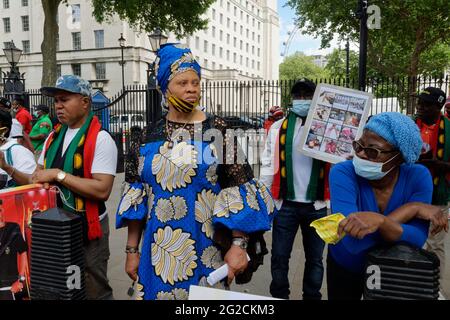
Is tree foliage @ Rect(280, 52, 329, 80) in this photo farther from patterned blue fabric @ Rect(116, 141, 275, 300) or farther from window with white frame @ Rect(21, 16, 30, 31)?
patterned blue fabric @ Rect(116, 141, 275, 300)

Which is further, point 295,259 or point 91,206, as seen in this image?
point 295,259

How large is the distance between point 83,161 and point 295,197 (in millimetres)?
1719

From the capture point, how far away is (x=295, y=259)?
4840 mm

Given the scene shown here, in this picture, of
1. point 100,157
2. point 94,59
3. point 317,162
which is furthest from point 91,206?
point 94,59

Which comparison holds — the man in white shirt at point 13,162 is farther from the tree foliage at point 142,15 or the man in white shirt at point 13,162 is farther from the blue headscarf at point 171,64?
the tree foliage at point 142,15

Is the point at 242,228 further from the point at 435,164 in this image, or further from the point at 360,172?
the point at 435,164

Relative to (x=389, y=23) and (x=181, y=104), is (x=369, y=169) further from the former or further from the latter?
(x=389, y=23)

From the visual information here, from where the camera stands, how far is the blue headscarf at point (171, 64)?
2.03 m

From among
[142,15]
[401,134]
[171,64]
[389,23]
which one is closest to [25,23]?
[142,15]

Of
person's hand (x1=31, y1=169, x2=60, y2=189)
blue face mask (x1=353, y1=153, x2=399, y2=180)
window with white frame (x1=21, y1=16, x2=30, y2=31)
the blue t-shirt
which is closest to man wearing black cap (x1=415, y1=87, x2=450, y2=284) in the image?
the blue t-shirt

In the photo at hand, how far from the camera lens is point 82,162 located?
256 centimetres

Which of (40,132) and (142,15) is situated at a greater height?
(142,15)

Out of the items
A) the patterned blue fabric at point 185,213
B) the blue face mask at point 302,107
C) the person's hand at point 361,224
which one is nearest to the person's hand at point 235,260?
the patterned blue fabric at point 185,213
